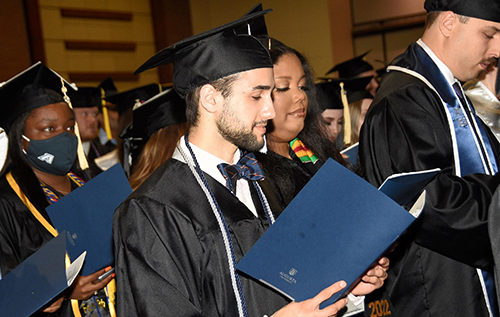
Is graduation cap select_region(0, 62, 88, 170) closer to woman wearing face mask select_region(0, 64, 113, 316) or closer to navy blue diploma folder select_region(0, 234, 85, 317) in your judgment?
woman wearing face mask select_region(0, 64, 113, 316)

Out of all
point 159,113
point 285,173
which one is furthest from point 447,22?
point 159,113

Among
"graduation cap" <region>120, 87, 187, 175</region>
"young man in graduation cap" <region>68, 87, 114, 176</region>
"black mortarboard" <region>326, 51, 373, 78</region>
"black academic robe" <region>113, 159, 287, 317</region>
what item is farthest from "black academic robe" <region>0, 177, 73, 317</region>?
"black mortarboard" <region>326, 51, 373, 78</region>

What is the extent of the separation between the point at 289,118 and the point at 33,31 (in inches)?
239

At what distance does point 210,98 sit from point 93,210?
33.6 inches

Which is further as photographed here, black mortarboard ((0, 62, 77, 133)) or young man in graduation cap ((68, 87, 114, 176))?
young man in graduation cap ((68, 87, 114, 176))

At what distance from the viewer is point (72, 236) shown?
2.31 meters

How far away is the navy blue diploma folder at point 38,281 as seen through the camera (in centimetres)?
179

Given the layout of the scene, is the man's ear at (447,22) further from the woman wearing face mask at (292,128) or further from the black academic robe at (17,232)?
the black academic robe at (17,232)

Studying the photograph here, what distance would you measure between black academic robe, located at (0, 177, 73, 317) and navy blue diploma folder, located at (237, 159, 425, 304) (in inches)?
57.2

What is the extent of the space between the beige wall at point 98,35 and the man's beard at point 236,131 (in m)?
6.64

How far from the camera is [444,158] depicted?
87.1 inches

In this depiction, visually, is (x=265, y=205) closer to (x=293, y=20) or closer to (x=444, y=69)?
(x=444, y=69)

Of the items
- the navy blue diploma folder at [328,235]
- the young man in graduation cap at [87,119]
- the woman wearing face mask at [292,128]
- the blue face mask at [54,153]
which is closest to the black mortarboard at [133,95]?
the young man in graduation cap at [87,119]

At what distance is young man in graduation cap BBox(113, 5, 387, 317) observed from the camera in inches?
63.9
